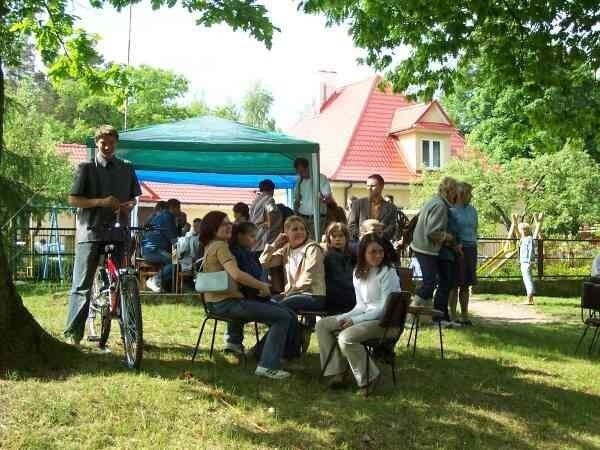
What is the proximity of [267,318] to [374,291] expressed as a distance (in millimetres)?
873

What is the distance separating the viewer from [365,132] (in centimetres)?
3288

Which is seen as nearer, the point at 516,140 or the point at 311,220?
the point at 311,220

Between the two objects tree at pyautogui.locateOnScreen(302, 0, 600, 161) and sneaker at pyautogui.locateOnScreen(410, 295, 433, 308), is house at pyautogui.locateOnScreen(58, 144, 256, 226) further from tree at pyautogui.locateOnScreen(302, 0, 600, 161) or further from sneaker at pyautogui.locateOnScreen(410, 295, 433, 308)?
sneaker at pyautogui.locateOnScreen(410, 295, 433, 308)

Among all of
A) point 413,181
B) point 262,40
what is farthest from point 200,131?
point 413,181

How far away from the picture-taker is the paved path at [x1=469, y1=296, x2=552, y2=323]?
11844 millimetres

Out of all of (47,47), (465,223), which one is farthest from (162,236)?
(465,223)

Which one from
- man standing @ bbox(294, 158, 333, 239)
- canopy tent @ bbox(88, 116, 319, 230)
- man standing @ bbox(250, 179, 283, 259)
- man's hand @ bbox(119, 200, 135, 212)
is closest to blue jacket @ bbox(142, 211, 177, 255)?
canopy tent @ bbox(88, 116, 319, 230)

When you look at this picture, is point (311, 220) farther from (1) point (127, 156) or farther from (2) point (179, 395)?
(2) point (179, 395)

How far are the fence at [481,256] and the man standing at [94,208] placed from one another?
877 cm

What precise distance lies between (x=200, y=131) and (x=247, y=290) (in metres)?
5.67

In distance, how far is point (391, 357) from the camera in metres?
5.86

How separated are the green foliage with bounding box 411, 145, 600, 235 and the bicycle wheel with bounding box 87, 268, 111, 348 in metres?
20.5

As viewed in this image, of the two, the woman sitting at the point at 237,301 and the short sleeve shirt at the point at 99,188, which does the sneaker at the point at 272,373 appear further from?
the short sleeve shirt at the point at 99,188

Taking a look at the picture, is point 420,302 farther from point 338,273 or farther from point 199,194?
point 199,194
